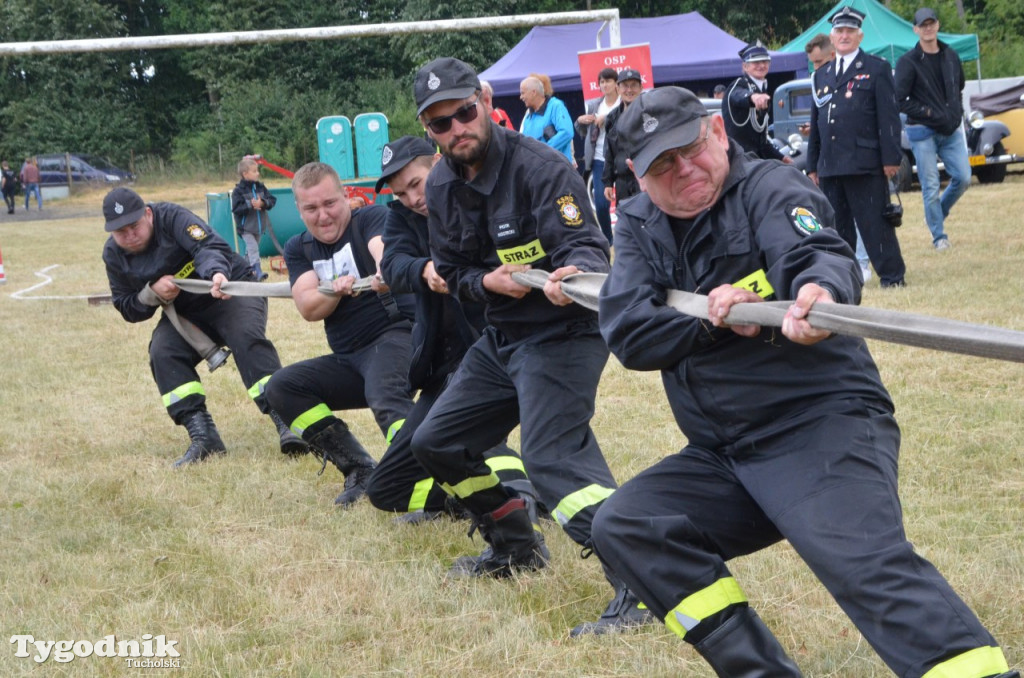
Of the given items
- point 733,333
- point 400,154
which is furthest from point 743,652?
point 400,154

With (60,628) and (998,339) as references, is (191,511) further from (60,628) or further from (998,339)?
(998,339)

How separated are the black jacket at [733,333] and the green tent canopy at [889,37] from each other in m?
21.5

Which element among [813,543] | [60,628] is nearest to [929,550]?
[813,543]

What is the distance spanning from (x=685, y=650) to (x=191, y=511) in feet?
10.1

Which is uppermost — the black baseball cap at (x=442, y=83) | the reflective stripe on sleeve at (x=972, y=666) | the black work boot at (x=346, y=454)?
the black baseball cap at (x=442, y=83)

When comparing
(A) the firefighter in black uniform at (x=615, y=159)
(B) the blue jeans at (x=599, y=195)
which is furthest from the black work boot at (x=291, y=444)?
(B) the blue jeans at (x=599, y=195)

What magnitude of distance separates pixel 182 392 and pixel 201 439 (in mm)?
323

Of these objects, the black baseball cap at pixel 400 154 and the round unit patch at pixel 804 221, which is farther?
the black baseball cap at pixel 400 154

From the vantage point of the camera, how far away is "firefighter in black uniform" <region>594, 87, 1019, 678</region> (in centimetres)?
274

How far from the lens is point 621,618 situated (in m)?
3.92

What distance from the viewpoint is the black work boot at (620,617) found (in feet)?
12.8

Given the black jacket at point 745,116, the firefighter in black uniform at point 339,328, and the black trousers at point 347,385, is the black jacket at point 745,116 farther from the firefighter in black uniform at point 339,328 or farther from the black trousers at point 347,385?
the black trousers at point 347,385

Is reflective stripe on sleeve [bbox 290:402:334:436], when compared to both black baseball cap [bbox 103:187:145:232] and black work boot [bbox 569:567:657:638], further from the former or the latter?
black work boot [bbox 569:567:657:638]

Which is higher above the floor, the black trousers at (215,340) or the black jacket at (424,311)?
the black jacket at (424,311)
